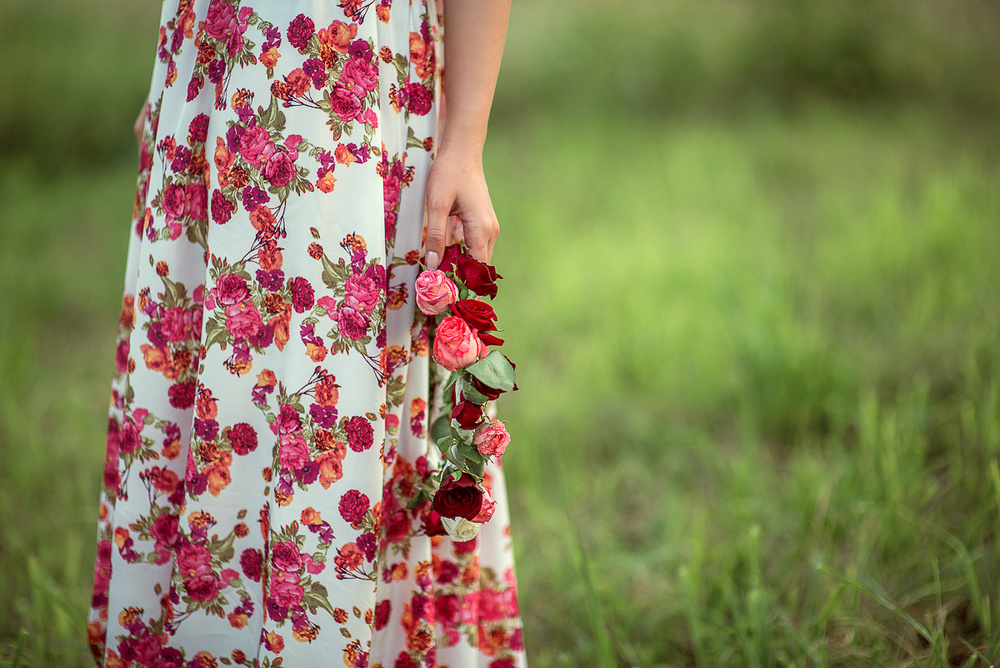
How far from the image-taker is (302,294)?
2.28ft

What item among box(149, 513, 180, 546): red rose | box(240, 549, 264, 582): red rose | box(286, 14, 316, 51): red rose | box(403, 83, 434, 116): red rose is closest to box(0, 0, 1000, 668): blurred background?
box(149, 513, 180, 546): red rose

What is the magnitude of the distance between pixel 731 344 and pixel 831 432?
1.44ft

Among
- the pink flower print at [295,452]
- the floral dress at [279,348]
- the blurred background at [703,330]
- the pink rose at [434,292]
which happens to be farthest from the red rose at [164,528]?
the pink rose at [434,292]

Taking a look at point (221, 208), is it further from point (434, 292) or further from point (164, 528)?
point (164, 528)

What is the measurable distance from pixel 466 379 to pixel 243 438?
0.89 ft

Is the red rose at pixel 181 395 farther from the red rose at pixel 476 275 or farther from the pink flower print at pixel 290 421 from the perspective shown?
the red rose at pixel 476 275

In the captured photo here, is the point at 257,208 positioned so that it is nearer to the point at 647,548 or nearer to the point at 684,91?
the point at 647,548

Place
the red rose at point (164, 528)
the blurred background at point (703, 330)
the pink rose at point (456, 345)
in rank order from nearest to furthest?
the pink rose at point (456, 345), the red rose at point (164, 528), the blurred background at point (703, 330)

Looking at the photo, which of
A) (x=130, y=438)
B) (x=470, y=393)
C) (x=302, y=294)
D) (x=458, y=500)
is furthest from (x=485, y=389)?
(x=130, y=438)

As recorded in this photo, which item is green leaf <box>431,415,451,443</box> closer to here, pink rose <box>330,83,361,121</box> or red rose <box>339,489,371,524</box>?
red rose <box>339,489,371,524</box>

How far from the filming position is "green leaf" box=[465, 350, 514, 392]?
0.68 m

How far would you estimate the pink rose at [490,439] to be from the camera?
697 mm

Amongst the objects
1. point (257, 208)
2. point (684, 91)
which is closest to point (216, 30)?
point (257, 208)

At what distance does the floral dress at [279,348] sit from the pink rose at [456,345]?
77 millimetres
